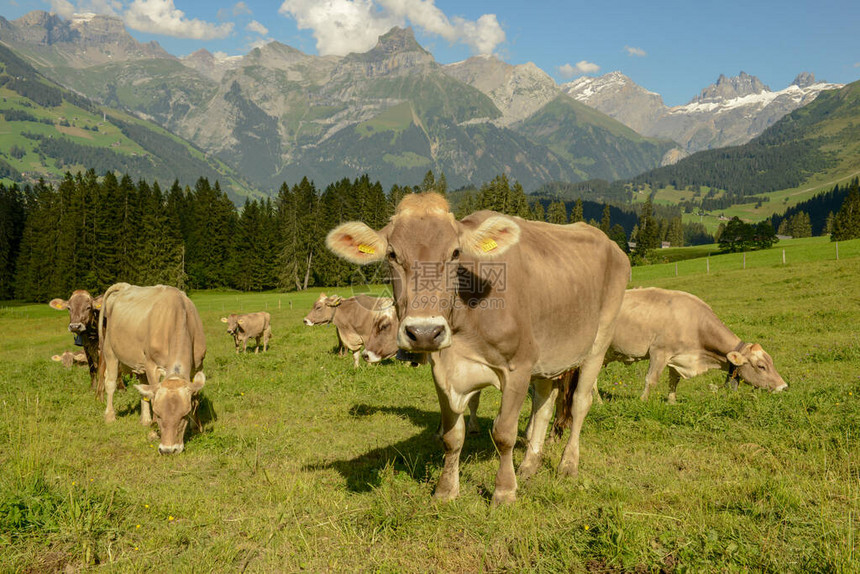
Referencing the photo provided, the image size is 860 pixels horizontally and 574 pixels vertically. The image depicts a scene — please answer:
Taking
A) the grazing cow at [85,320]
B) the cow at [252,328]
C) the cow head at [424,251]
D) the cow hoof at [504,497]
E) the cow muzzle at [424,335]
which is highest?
the cow head at [424,251]

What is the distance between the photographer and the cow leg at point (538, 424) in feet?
21.1

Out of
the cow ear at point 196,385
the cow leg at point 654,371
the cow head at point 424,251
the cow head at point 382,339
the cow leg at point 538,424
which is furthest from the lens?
the cow head at point 382,339

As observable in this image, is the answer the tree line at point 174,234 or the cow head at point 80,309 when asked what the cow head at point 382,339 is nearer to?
the cow head at point 80,309

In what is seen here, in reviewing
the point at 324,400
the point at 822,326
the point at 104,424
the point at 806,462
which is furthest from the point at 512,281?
the point at 822,326

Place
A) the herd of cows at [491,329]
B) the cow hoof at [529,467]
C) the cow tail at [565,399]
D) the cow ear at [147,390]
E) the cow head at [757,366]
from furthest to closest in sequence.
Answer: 1. the cow head at [757,366]
2. the cow ear at [147,390]
3. the cow tail at [565,399]
4. the cow hoof at [529,467]
5. the herd of cows at [491,329]

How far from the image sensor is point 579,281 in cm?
643

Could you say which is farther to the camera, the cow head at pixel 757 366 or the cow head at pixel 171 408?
the cow head at pixel 757 366

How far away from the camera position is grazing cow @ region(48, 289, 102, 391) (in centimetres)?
1274

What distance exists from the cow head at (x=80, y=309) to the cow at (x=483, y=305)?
1147 cm

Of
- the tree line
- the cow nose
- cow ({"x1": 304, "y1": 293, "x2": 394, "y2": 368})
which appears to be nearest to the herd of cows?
the cow nose

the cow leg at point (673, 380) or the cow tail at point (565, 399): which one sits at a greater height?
the cow tail at point (565, 399)

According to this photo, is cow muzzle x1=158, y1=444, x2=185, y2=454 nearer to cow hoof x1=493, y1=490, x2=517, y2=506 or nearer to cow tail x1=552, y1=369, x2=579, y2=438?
cow hoof x1=493, y1=490, x2=517, y2=506

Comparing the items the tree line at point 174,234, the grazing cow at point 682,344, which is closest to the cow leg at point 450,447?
the grazing cow at point 682,344

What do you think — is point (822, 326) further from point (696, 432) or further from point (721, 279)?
point (721, 279)
